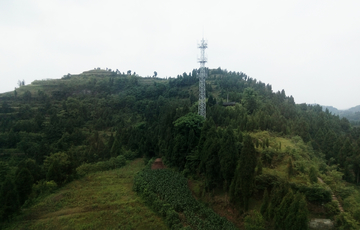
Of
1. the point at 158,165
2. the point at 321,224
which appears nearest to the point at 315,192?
the point at 321,224

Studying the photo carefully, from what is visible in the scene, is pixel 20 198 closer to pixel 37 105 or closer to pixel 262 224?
pixel 262 224

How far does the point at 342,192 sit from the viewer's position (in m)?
11.5

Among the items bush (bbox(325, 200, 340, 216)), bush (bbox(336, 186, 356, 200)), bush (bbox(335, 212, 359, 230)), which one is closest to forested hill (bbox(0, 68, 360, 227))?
bush (bbox(325, 200, 340, 216))

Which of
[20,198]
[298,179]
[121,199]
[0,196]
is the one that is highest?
[298,179]

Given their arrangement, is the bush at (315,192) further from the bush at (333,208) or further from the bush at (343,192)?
the bush at (343,192)

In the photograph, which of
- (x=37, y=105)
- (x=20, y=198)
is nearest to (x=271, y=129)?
(x=20, y=198)

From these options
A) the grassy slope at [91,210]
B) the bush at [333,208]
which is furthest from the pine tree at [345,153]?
the grassy slope at [91,210]

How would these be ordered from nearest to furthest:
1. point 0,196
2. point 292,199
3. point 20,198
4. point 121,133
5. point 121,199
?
1. point 292,199
2. point 0,196
3. point 20,198
4. point 121,199
5. point 121,133

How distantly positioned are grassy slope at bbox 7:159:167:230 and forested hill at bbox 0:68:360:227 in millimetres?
1385

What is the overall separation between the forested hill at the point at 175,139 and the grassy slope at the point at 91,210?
1.38 meters

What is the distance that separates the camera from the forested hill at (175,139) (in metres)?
12.8

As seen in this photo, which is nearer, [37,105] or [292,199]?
[292,199]

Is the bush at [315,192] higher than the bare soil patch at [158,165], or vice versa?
the bush at [315,192]

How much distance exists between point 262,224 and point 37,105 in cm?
5738
